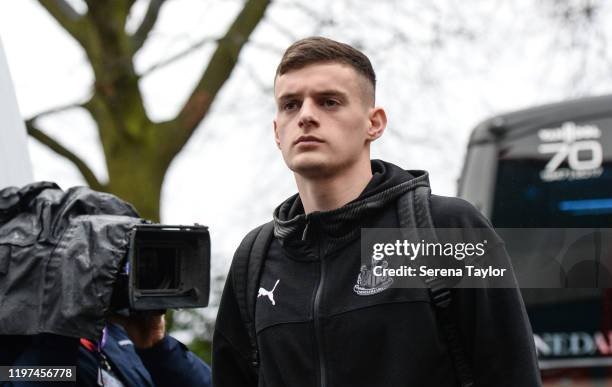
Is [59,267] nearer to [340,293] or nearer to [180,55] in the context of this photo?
[340,293]

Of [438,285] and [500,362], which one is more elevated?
[438,285]

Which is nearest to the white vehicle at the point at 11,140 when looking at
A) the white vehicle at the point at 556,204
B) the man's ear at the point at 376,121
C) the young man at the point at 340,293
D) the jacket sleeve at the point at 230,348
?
the jacket sleeve at the point at 230,348

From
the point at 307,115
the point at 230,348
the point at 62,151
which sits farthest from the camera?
the point at 62,151

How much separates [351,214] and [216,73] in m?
8.97

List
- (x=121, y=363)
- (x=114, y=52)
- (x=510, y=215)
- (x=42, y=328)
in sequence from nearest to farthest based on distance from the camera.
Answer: (x=42, y=328) < (x=121, y=363) < (x=510, y=215) < (x=114, y=52)

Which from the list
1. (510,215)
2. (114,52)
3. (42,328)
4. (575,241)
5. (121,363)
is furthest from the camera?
(114,52)

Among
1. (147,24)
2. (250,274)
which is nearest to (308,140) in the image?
(250,274)

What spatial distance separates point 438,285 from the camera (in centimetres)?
269

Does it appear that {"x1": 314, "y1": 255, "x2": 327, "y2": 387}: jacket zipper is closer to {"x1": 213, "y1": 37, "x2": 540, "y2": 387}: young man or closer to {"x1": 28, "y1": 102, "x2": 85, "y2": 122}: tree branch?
{"x1": 213, "y1": 37, "x2": 540, "y2": 387}: young man

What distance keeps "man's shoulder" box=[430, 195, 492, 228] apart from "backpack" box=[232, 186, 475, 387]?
0.07ft

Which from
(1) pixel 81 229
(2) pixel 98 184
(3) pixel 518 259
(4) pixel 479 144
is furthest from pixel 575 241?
(1) pixel 81 229

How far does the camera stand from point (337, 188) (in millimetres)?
2922

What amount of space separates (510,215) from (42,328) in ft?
22.2

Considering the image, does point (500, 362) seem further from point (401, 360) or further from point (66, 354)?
point (66, 354)
